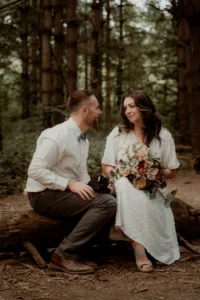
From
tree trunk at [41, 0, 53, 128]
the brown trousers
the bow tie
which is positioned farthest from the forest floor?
tree trunk at [41, 0, 53, 128]

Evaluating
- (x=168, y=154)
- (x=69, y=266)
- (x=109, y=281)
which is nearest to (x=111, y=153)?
(x=168, y=154)

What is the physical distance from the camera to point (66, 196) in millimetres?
4539

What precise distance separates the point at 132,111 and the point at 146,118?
0.20 m

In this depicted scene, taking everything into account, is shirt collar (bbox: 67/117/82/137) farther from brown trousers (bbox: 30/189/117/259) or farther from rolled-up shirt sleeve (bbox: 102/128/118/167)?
brown trousers (bbox: 30/189/117/259)

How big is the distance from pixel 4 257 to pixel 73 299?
1.45 metres

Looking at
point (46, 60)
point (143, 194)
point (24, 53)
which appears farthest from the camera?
point (24, 53)

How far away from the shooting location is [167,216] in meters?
4.79

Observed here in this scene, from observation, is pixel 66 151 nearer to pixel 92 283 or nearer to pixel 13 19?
pixel 92 283

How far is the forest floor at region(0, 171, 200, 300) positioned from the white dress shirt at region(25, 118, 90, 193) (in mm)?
872

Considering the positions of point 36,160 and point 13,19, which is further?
point 13,19

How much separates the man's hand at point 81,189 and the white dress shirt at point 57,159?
0.22 ft

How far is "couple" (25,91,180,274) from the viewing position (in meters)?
4.47

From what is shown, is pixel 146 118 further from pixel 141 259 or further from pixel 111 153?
pixel 141 259

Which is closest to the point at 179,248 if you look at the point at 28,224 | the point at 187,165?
the point at 28,224
